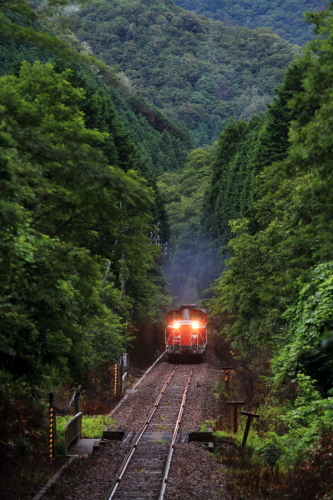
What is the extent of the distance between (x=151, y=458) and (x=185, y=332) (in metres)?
21.8

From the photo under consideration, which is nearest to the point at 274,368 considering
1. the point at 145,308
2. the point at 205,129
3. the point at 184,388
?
the point at 184,388

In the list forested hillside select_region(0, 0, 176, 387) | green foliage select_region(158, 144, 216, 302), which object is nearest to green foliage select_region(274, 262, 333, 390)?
forested hillside select_region(0, 0, 176, 387)

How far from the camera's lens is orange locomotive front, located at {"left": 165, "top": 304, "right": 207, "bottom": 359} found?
122 ft

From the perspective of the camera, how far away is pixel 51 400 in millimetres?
15102

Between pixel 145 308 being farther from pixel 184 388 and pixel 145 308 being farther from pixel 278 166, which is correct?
pixel 278 166

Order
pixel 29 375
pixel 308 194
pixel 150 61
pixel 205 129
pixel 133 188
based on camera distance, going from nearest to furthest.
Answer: pixel 133 188
pixel 308 194
pixel 29 375
pixel 205 129
pixel 150 61

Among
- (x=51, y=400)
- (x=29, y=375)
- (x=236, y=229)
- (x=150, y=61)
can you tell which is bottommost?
(x=51, y=400)

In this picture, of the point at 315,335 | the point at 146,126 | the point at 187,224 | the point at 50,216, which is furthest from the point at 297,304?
the point at 146,126

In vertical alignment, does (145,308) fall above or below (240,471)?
above

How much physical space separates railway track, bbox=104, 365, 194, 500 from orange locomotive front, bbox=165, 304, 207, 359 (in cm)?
1133

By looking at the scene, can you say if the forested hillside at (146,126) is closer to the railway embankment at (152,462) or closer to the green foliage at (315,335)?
the railway embankment at (152,462)

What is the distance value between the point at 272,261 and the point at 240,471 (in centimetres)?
1227

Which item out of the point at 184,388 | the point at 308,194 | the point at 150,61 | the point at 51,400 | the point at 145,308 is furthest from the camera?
the point at 150,61

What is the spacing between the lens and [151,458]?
1531cm
